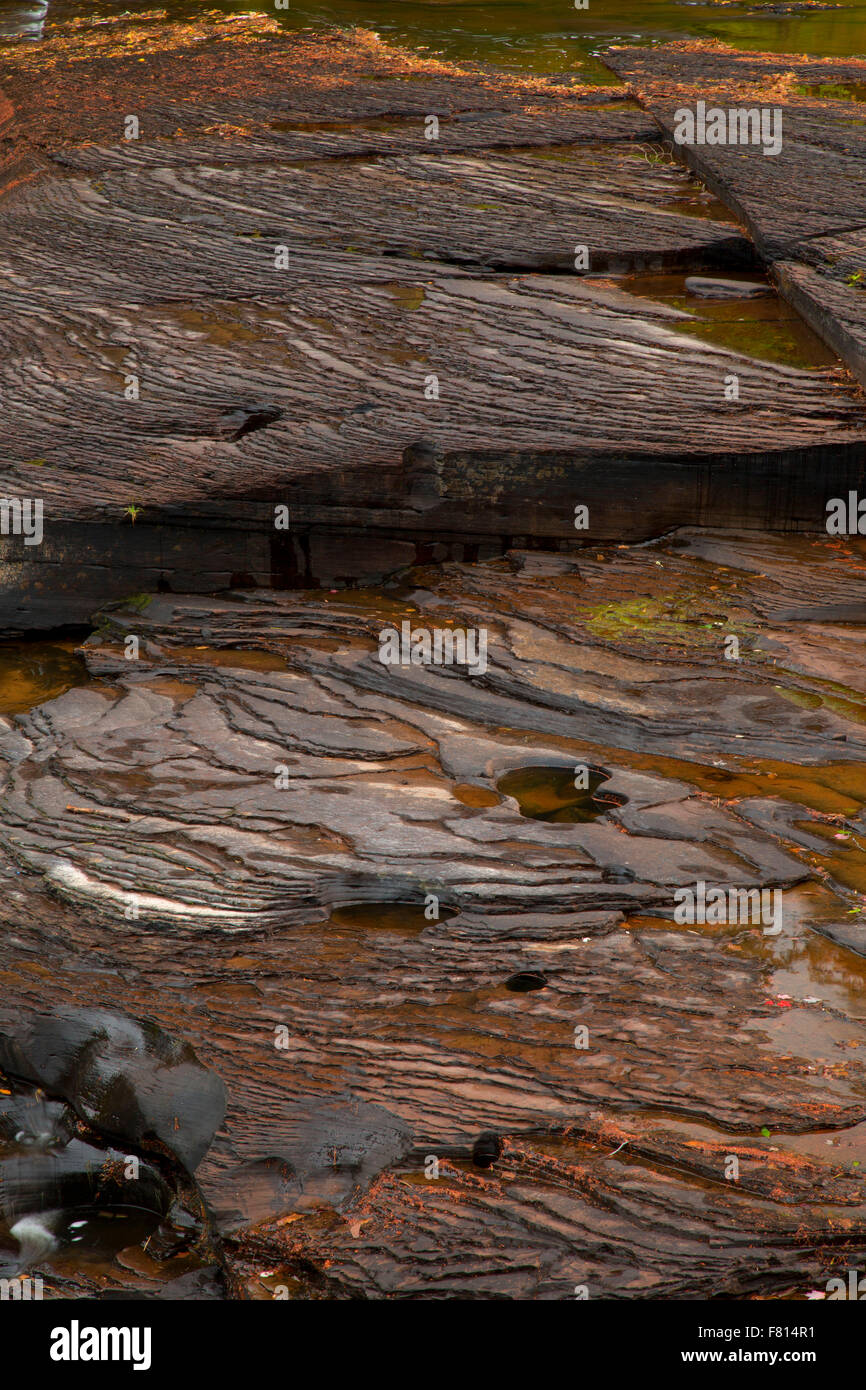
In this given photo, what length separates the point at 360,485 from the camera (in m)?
3.26

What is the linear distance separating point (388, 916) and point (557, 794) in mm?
451

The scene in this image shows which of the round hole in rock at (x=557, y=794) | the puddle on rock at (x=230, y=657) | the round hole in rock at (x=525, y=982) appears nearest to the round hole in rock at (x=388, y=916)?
the round hole in rock at (x=525, y=982)

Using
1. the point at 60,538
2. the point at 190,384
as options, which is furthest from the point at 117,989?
the point at 190,384

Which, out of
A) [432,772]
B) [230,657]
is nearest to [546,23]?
[230,657]

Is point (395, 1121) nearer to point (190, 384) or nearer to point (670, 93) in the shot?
point (190, 384)

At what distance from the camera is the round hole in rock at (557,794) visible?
235cm

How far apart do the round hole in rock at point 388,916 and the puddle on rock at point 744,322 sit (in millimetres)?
2265

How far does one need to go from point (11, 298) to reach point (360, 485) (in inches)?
75.1

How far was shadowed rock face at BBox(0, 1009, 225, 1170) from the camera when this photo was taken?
6.00ft

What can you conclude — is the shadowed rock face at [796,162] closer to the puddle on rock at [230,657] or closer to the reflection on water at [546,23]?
the reflection on water at [546,23]

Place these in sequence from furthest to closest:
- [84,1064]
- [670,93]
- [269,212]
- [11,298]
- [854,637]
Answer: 1. [670,93]
2. [269,212]
3. [11,298]
4. [854,637]
5. [84,1064]

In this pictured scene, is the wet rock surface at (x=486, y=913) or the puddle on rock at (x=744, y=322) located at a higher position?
the puddle on rock at (x=744, y=322)

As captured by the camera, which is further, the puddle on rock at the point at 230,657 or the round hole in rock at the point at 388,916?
the puddle on rock at the point at 230,657

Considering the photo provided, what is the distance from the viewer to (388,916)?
7.04 ft
